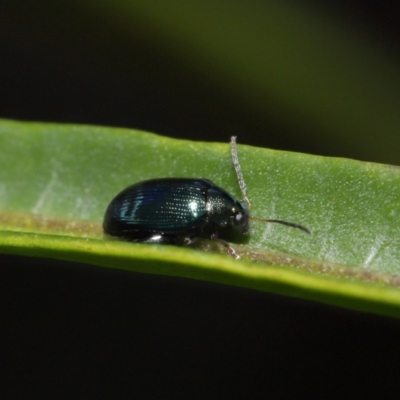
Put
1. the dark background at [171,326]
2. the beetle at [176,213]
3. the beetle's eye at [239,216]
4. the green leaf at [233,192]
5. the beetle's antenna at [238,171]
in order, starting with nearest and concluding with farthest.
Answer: the green leaf at [233,192], the beetle's antenna at [238,171], the beetle's eye at [239,216], the beetle at [176,213], the dark background at [171,326]

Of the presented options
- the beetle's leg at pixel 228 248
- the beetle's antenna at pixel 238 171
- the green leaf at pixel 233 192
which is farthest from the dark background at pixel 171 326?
the beetle's antenna at pixel 238 171

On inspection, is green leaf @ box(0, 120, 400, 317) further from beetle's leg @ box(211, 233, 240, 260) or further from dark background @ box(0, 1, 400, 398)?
dark background @ box(0, 1, 400, 398)

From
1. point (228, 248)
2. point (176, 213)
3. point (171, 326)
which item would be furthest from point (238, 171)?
point (171, 326)

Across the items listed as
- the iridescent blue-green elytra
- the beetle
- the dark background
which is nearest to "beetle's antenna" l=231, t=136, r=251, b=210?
the beetle

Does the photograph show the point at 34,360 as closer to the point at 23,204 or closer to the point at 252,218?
the point at 23,204

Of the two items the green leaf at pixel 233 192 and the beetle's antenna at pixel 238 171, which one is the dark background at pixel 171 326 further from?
the beetle's antenna at pixel 238 171

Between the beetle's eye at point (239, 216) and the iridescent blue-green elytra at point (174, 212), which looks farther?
the iridescent blue-green elytra at point (174, 212)
